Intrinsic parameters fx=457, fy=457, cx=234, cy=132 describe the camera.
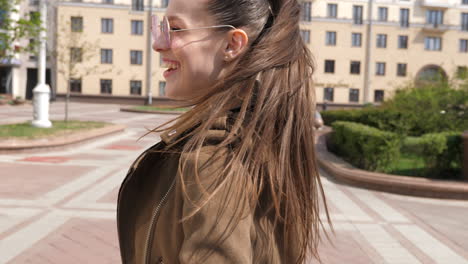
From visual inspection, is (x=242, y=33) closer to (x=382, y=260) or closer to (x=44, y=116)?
(x=382, y=260)

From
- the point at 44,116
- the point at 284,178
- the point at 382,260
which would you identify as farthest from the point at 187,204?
the point at 44,116

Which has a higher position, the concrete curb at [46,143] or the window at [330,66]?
the window at [330,66]

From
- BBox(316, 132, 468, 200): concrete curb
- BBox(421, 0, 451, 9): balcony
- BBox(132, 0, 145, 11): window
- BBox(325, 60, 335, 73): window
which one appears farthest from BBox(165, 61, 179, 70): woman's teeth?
BBox(421, 0, 451, 9): balcony

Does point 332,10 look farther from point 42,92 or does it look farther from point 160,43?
point 160,43

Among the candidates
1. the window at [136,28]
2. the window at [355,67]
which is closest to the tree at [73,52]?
the window at [136,28]

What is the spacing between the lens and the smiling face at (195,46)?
3.46 ft

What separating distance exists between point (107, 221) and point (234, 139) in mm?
4509

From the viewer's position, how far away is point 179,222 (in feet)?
2.96

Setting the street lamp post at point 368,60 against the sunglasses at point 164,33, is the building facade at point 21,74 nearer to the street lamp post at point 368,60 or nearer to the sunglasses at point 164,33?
the street lamp post at point 368,60

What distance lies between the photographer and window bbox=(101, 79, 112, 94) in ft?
148

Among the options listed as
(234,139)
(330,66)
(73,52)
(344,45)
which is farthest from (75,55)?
(344,45)

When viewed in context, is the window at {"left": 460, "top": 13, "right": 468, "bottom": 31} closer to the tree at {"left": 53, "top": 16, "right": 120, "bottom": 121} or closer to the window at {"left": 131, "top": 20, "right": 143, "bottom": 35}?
the window at {"left": 131, "top": 20, "right": 143, "bottom": 35}

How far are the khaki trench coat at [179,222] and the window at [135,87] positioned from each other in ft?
149

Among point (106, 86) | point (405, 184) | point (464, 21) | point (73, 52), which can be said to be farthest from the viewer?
point (464, 21)
